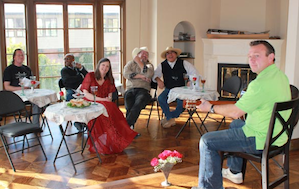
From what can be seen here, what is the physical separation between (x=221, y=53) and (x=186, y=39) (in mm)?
813

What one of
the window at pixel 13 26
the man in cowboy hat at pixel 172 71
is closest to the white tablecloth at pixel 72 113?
the man in cowboy hat at pixel 172 71

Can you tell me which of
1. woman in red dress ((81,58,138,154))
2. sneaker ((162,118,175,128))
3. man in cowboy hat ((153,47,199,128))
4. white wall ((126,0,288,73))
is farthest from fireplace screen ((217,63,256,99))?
woman in red dress ((81,58,138,154))

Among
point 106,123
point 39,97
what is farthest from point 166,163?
point 39,97

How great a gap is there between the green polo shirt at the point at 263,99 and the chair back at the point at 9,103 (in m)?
2.94

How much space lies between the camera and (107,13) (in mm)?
7668

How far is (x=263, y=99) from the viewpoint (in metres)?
3.02

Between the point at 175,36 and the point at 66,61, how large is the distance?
2.84 meters

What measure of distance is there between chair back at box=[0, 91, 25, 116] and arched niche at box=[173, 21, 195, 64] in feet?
13.7

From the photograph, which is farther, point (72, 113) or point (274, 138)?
point (72, 113)

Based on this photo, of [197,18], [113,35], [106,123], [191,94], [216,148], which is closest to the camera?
[216,148]

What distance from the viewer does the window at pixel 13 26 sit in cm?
692

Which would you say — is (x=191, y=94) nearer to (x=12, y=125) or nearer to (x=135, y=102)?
(x=135, y=102)

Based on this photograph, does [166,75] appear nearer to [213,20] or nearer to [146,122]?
[146,122]

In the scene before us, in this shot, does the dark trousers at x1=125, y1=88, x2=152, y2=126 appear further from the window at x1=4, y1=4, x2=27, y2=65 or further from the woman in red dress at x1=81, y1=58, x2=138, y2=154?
the window at x1=4, y1=4, x2=27, y2=65
